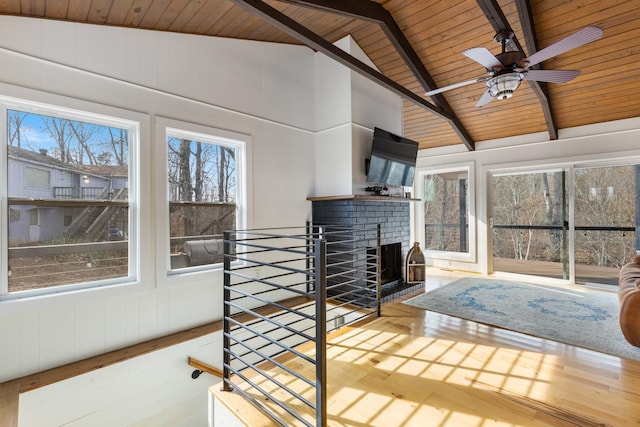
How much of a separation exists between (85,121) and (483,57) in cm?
345

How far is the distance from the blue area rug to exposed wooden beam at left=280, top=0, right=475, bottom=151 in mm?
2717

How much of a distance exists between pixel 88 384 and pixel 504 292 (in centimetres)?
476

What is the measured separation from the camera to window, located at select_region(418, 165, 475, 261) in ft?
19.5

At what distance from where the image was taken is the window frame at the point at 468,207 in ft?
19.1

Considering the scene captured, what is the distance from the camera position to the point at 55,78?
2467 millimetres

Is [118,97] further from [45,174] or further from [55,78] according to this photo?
[45,174]

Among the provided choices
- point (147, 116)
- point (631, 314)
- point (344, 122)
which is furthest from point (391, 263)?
point (147, 116)

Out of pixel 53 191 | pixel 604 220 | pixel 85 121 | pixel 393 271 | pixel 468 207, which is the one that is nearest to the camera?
pixel 53 191

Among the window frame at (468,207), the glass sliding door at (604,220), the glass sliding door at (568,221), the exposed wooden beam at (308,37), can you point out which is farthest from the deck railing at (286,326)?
the glass sliding door at (604,220)

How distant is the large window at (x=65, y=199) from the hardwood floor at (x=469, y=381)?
67.4 inches

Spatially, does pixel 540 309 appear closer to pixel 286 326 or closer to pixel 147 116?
pixel 286 326

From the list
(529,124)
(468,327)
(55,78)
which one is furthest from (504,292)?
(55,78)

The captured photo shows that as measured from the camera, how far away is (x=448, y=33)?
12.3ft

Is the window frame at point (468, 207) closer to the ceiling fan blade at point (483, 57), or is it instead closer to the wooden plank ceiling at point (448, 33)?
the wooden plank ceiling at point (448, 33)
